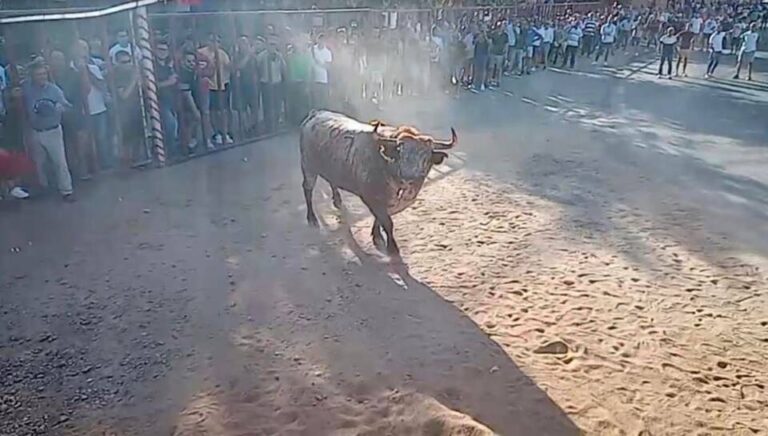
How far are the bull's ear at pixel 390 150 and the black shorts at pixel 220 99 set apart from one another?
5958 mm

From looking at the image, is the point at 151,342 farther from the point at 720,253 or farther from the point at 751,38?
the point at 751,38

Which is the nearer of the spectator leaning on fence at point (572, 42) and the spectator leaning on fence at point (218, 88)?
the spectator leaning on fence at point (218, 88)

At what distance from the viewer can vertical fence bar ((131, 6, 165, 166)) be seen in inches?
416

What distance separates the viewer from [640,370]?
530 cm

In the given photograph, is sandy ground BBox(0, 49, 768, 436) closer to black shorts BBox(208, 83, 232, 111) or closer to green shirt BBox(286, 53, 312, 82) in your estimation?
black shorts BBox(208, 83, 232, 111)

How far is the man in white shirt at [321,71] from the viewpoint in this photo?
13805 millimetres

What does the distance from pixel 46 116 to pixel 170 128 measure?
2.86 m

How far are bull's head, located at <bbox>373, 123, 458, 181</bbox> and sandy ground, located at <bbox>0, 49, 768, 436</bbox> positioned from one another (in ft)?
3.49

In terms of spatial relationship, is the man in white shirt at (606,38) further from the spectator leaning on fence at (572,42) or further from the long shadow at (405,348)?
the long shadow at (405,348)

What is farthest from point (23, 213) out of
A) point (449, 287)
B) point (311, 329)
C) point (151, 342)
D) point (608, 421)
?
point (608, 421)

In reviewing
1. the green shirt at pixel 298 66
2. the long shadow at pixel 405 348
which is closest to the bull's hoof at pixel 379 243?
the long shadow at pixel 405 348

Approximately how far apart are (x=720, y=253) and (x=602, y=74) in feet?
60.4

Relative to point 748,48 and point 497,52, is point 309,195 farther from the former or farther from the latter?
point 748,48

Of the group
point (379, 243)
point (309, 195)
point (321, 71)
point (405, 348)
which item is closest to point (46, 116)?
point (309, 195)
